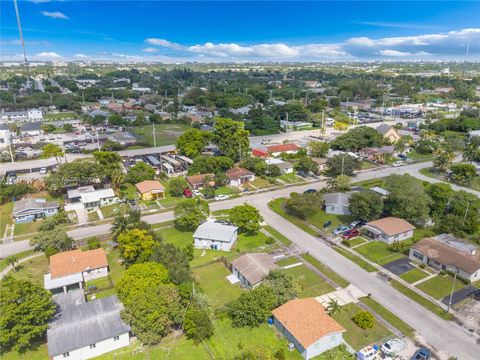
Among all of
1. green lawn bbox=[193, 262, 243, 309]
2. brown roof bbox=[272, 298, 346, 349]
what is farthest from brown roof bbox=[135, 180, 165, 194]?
brown roof bbox=[272, 298, 346, 349]

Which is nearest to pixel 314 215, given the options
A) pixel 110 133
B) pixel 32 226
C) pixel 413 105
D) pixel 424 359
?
pixel 424 359

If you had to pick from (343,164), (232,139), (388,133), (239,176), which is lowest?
(239,176)

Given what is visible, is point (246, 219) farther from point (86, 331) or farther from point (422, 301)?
point (86, 331)

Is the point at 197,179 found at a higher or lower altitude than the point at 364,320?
higher

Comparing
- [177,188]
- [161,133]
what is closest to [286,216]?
[177,188]

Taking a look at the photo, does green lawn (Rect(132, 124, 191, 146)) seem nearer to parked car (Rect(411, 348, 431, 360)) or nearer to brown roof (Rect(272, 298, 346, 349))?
brown roof (Rect(272, 298, 346, 349))

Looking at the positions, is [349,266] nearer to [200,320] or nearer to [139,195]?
[200,320]
